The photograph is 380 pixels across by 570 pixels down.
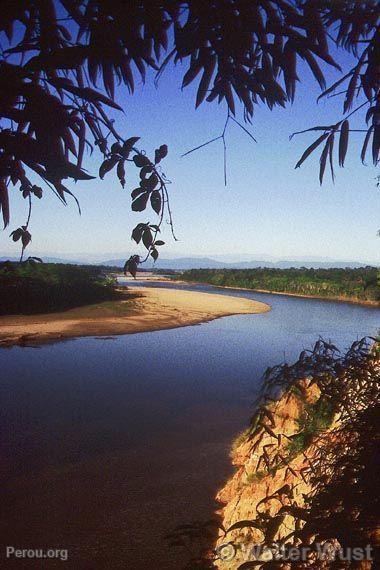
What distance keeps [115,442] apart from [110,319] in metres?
16.3

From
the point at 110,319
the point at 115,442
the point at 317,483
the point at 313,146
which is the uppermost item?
the point at 313,146

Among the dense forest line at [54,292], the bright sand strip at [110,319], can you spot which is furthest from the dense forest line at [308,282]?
the dense forest line at [54,292]

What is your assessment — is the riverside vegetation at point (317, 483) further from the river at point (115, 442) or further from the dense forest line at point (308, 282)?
the dense forest line at point (308, 282)

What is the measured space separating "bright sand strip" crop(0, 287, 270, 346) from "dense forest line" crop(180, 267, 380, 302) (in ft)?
52.6

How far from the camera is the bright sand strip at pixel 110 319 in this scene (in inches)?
724

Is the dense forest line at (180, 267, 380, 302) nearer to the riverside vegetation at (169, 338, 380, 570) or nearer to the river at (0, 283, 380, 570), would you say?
the river at (0, 283, 380, 570)

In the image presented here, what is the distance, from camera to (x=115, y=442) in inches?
293

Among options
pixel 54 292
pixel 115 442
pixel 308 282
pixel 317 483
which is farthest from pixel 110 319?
pixel 308 282

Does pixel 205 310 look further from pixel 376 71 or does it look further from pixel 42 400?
pixel 376 71

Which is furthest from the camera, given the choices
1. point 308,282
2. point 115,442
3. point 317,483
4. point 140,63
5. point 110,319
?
point 308,282

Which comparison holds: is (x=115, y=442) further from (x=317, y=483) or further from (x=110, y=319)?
(x=110, y=319)

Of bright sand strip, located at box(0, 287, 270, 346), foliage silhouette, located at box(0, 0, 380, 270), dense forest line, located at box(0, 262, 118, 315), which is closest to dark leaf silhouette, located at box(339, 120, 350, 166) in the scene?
foliage silhouette, located at box(0, 0, 380, 270)

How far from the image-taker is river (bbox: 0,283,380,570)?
15.8 feet

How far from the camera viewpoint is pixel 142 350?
1623cm
